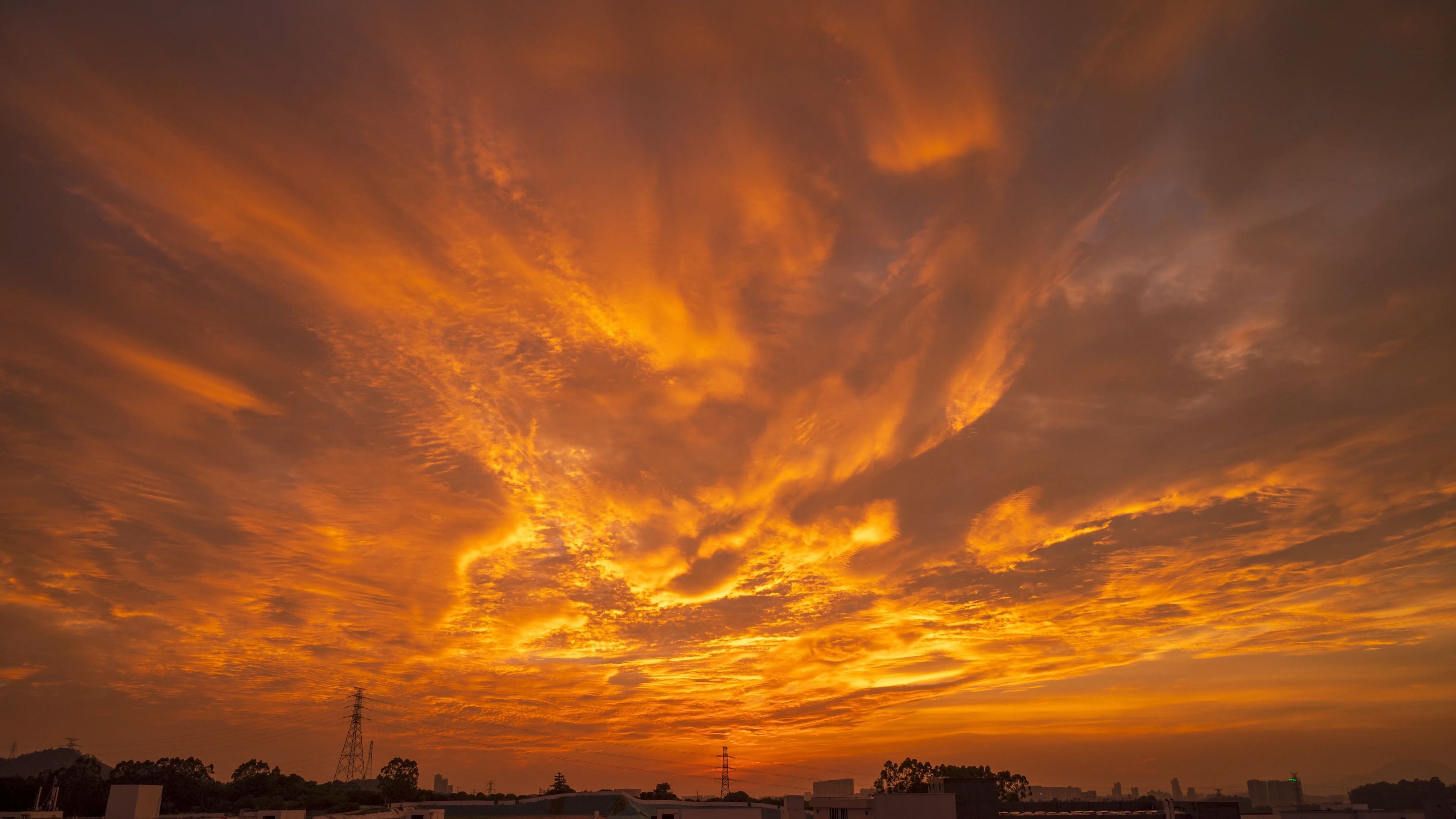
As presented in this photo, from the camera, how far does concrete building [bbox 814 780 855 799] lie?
80438 mm

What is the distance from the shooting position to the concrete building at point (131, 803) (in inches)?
2864

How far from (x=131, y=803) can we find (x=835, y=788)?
221 ft

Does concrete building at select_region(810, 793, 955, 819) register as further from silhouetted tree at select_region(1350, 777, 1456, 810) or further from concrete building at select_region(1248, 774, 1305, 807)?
silhouetted tree at select_region(1350, 777, 1456, 810)

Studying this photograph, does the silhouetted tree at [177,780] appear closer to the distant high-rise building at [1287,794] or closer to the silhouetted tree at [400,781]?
the silhouetted tree at [400,781]

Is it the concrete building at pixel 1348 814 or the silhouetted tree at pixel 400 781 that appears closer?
the concrete building at pixel 1348 814

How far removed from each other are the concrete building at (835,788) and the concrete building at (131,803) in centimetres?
6276

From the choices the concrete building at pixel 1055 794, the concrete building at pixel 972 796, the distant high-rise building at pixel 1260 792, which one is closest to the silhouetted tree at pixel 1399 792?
the distant high-rise building at pixel 1260 792

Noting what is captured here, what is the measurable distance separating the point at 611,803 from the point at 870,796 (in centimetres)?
8793

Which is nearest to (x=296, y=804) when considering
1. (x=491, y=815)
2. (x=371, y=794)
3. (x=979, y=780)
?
(x=371, y=794)

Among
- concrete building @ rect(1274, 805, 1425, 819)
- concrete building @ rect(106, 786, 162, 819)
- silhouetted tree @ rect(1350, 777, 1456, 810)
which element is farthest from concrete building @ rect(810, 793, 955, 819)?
silhouetted tree @ rect(1350, 777, 1456, 810)

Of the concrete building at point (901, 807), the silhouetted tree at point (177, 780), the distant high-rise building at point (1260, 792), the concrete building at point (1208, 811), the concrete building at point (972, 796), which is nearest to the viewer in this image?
the concrete building at point (901, 807)

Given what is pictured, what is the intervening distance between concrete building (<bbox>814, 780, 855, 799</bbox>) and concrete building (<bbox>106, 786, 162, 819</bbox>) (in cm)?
6276

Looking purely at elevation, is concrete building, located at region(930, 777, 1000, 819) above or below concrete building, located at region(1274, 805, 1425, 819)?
above

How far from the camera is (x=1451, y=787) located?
593 ft
